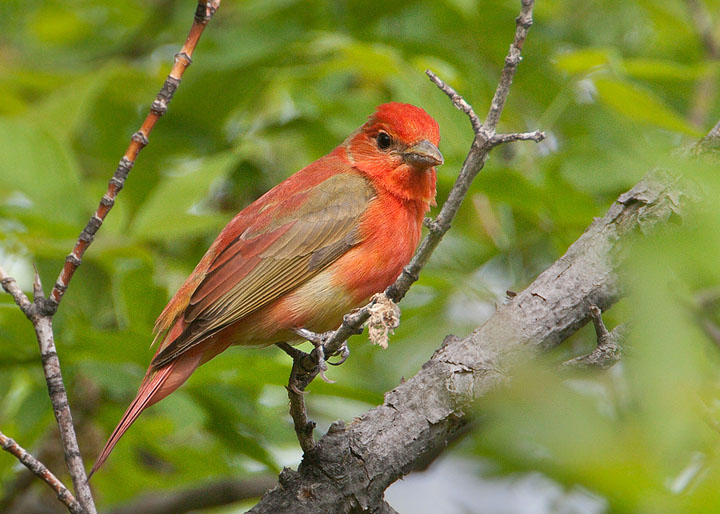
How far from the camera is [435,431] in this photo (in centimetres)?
280

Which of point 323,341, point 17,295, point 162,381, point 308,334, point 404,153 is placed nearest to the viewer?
point 17,295

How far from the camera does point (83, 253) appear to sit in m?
2.58

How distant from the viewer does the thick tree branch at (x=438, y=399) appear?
8.89ft

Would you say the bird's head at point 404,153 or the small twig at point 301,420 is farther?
the bird's head at point 404,153

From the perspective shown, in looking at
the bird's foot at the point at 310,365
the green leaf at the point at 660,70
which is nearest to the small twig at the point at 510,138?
the bird's foot at the point at 310,365

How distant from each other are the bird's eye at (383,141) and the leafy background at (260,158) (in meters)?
0.27

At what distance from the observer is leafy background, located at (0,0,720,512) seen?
150 inches

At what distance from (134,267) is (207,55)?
1577 mm

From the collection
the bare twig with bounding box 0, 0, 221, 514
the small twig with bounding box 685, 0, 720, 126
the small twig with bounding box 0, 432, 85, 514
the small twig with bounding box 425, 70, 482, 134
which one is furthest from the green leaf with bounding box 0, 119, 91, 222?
the small twig with bounding box 685, 0, 720, 126

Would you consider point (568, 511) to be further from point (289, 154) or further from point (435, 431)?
point (289, 154)

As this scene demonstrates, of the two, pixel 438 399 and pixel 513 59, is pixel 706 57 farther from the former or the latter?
pixel 513 59

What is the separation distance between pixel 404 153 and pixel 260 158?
137 centimetres

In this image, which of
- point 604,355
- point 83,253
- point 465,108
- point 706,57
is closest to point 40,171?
point 83,253

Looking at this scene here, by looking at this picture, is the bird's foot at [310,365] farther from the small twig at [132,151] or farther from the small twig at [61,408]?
the small twig at [132,151]
